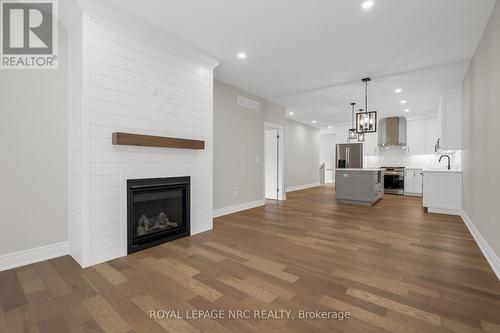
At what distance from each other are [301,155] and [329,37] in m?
6.92

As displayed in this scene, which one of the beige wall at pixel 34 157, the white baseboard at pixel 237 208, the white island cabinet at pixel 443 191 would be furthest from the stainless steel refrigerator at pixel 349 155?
the beige wall at pixel 34 157

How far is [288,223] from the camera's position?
439 cm

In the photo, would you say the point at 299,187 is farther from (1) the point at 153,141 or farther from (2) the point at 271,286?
(2) the point at 271,286

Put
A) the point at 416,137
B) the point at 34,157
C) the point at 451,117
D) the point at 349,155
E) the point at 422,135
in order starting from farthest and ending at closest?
the point at 349,155 < the point at 416,137 < the point at 422,135 < the point at 451,117 < the point at 34,157

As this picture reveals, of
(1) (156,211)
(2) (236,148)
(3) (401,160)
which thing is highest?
(2) (236,148)

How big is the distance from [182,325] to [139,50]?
3.19 meters

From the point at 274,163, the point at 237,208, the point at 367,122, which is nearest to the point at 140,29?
the point at 237,208

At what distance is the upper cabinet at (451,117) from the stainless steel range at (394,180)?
3258mm

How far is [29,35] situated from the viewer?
2.76 metres

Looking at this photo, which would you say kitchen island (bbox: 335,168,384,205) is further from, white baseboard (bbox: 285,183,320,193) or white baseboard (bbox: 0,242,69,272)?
white baseboard (bbox: 0,242,69,272)

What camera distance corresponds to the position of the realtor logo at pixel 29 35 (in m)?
2.62

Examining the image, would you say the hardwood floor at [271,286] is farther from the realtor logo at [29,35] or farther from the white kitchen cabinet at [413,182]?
the white kitchen cabinet at [413,182]

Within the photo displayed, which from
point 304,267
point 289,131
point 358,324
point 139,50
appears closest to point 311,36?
point 139,50

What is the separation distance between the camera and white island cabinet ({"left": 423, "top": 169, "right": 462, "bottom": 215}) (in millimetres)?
5027
